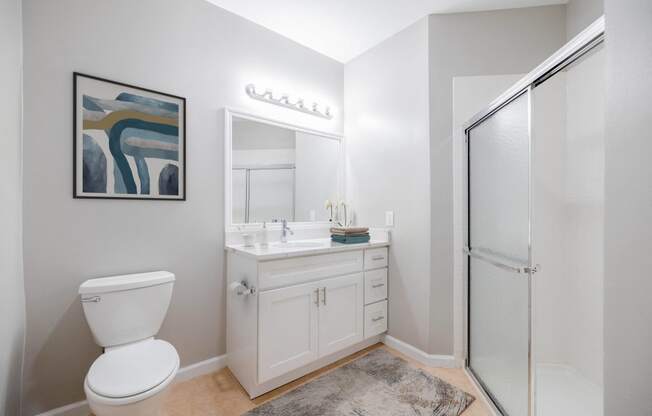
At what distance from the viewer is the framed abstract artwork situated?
156 centimetres

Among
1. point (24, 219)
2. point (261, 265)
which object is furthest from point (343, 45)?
point (24, 219)

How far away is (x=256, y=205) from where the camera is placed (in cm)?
225

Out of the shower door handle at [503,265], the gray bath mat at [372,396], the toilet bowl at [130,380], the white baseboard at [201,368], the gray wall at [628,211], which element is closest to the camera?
the gray wall at [628,211]

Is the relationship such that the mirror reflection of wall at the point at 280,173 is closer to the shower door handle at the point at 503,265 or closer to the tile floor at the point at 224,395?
the tile floor at the point at 224,395

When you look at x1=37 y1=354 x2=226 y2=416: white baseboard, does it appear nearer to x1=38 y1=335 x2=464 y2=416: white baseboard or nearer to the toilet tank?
x1=38 y1=335 x2=464 y2=416: white baseboard

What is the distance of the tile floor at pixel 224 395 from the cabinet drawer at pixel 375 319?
0.37 m

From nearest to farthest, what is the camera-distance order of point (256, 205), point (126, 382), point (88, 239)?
1. point (126, 382)
2. point (88, 239)
3. point (256, 205)

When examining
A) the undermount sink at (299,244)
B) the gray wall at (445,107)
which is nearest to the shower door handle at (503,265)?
the gray wall at (445,107)

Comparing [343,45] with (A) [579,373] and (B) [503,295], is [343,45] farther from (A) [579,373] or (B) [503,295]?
(A) [579,373]

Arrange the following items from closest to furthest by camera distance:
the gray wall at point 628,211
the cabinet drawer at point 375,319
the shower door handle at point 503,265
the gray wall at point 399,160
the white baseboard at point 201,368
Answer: the gray wall at point 628,211, the shower door handle at point 503,265, the white baseboard at point 201,368, the gray wall at point 399,160, the cabinet drawer at point 375,319

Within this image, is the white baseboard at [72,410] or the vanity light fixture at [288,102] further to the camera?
the vanity light fixture at [288,102]

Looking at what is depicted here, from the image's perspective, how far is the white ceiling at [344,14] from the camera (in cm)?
199

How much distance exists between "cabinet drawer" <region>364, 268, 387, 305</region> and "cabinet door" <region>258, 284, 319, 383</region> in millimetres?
500

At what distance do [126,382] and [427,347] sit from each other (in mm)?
1848
